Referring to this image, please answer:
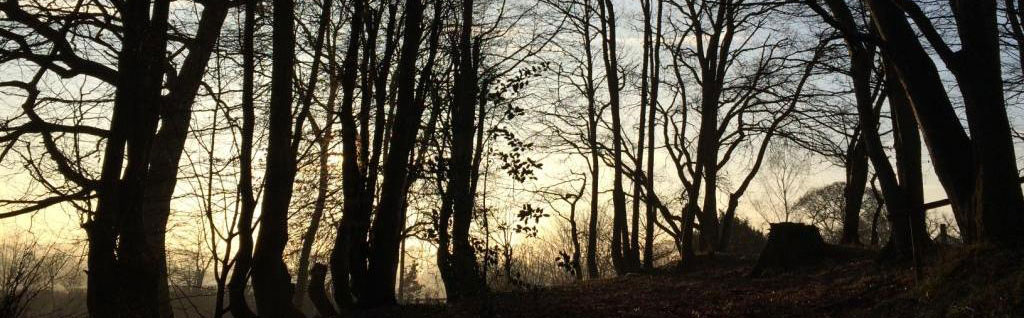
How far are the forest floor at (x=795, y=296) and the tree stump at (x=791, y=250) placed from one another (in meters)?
0.36

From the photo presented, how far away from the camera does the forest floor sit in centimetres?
630

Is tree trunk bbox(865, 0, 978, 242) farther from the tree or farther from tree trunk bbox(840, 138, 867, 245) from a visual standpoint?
tree trunk bbox(840, 138, 867, 245)

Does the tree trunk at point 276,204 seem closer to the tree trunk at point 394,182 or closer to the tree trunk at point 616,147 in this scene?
the tree trunk at point 394,182

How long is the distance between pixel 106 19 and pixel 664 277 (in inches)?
440

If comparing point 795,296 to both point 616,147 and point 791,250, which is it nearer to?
point 791,250

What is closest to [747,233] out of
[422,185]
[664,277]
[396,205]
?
[664,277]

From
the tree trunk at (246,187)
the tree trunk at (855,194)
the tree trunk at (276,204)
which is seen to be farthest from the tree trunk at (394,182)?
the tree trunk at (855,194)

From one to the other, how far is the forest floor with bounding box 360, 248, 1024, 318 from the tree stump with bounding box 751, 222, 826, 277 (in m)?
0.36

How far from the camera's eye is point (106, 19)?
27.6 ft

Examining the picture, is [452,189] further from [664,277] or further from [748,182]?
[748,182]

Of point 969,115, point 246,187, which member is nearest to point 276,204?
point 246,187

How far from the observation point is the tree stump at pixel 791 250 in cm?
1238

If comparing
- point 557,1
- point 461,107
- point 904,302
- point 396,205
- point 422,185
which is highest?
point 557,1

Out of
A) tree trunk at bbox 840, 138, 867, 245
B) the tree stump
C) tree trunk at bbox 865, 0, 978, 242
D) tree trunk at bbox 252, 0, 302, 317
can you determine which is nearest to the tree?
tree trunk at bbox 865, 0, 978, 242
